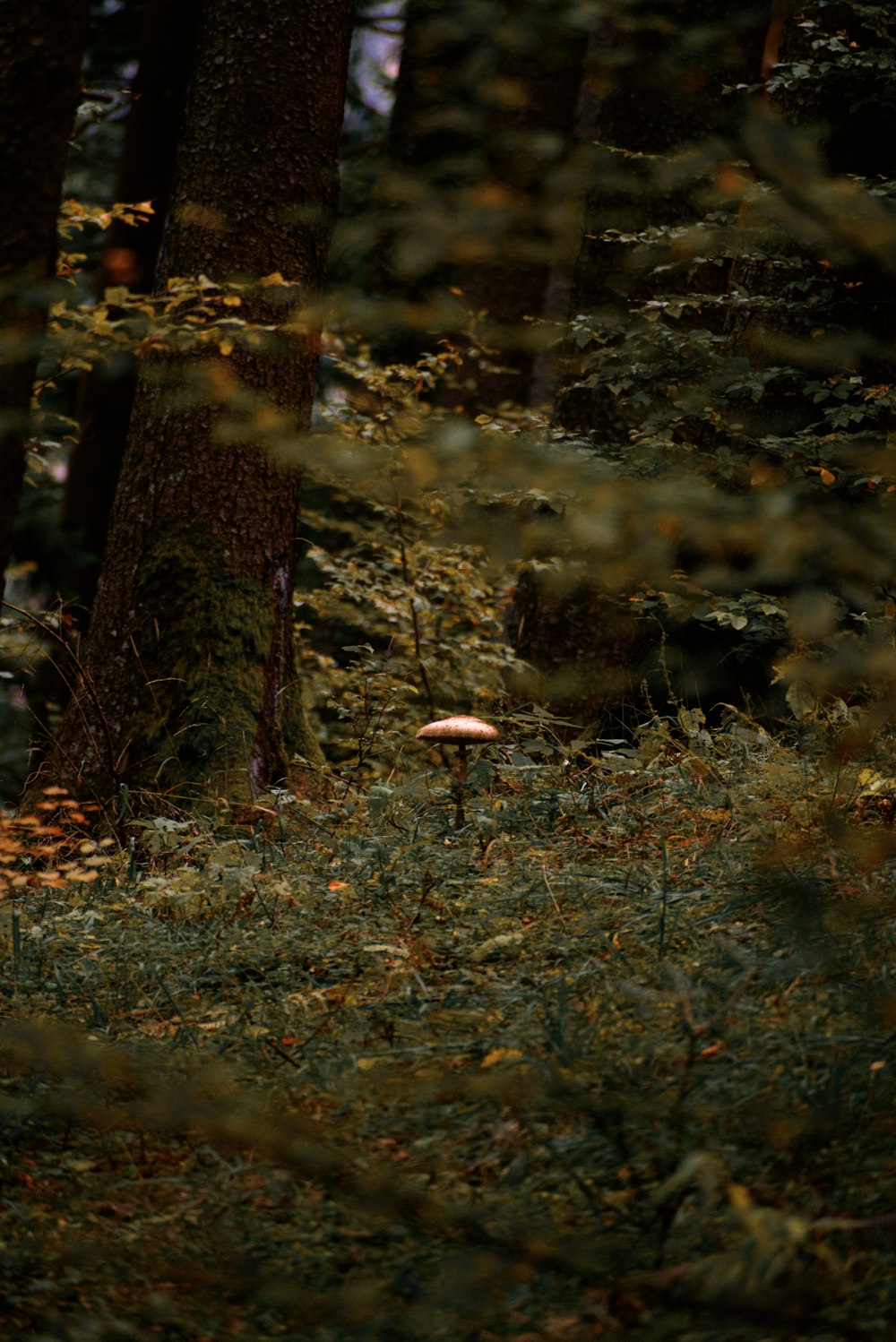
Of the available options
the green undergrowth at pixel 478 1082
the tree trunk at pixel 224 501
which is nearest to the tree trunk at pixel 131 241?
the tree trunk at pixel 224 501

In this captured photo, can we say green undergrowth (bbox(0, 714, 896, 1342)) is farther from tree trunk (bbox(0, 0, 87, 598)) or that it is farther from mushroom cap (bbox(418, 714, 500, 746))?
tree trunk (bbox(0, 0, 87, 598))

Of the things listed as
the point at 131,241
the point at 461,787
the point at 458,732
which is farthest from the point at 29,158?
the point at 131,241

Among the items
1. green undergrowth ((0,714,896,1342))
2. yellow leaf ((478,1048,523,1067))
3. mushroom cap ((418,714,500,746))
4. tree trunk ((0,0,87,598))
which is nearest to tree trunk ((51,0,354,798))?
green undergrowth ((0,714,896,1342))

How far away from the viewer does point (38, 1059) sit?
1.68 m

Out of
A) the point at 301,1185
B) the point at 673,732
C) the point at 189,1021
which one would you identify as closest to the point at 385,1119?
the point at 301,1185

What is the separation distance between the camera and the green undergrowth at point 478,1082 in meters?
1.80

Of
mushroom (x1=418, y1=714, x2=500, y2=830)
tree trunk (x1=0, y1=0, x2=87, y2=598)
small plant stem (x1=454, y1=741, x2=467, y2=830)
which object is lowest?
small plant stem (x1=454, y1=741, x2=467, y2=830)

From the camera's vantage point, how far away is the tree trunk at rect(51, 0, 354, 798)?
18.5 feet

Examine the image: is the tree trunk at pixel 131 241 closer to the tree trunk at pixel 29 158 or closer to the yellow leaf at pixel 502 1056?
the tree trunk at pixel 29 158

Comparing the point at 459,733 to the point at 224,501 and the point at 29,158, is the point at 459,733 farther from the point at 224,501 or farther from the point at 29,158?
the point at 29,158

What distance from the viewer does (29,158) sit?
3.73 m

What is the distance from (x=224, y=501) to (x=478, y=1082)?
4.25 meters

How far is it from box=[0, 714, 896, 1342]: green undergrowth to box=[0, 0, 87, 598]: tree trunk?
1.64m

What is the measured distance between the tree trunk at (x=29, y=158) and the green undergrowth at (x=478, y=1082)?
1639 millimetres
